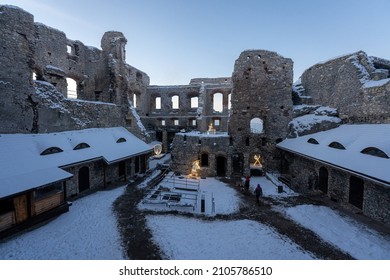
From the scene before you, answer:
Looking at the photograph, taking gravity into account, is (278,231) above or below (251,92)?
below

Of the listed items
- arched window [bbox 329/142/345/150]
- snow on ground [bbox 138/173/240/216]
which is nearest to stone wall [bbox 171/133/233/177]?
snow on ground [bbox 138/173/240/216]

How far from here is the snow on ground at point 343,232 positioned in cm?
791

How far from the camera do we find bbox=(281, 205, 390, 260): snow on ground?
26.0 feet

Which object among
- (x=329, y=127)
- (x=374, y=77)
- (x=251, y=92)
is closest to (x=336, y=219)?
(x=329, y=127)

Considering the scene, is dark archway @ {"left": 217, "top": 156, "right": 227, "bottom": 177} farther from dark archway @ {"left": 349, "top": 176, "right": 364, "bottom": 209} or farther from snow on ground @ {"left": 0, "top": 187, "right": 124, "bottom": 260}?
snow on ground @ {"left": 0, "top": 187, "right": 124, "bottom": 260}

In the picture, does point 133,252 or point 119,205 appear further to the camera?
point 119,205

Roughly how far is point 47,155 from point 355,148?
61.5 feet

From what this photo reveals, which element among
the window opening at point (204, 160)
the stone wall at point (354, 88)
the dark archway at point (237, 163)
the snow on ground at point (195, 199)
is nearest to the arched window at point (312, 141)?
the stone wall at point (354, 88)

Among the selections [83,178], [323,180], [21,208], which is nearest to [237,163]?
[323,180]

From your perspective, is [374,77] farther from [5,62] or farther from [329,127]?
[5,62]

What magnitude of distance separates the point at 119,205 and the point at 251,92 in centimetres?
1672

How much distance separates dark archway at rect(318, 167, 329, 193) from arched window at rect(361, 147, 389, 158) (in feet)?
10.9

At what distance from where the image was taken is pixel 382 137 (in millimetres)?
11164

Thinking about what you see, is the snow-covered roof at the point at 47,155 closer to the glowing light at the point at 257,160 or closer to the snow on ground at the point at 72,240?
the snow on ground at the point at 72,240
